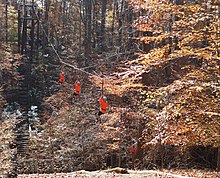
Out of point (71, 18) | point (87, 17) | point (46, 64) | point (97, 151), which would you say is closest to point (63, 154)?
point (97, 151)

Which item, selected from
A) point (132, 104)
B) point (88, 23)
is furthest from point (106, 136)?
point (88, 23)

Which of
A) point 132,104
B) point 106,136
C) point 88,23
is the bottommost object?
point 106,136

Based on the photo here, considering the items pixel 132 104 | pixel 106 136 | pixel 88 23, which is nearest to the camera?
pixel 132 104

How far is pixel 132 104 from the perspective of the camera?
32.3ft

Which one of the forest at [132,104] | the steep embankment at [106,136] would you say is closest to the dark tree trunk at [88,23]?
the forest at [132,104]

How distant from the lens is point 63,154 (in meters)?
11.9

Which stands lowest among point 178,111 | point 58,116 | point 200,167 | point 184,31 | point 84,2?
point 200,167

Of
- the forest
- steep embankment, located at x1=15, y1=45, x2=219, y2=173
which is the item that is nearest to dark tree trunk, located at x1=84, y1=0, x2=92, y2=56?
the forest

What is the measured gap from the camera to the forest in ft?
18.5

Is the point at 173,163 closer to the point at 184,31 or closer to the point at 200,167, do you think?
the point at 200,167

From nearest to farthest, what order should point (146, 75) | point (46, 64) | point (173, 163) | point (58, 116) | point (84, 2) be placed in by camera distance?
point (146, 75), point (173, 163), point (58, 116), point (46, 64), point (84, 2)

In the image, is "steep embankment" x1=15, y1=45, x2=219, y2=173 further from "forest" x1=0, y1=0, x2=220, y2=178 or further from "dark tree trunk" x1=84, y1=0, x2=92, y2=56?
"dark tree trunk" x1=84, y1=0, x2=92, y2=56

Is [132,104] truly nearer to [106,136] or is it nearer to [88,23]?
[106,136]

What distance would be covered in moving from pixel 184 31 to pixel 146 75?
402 centimetres
